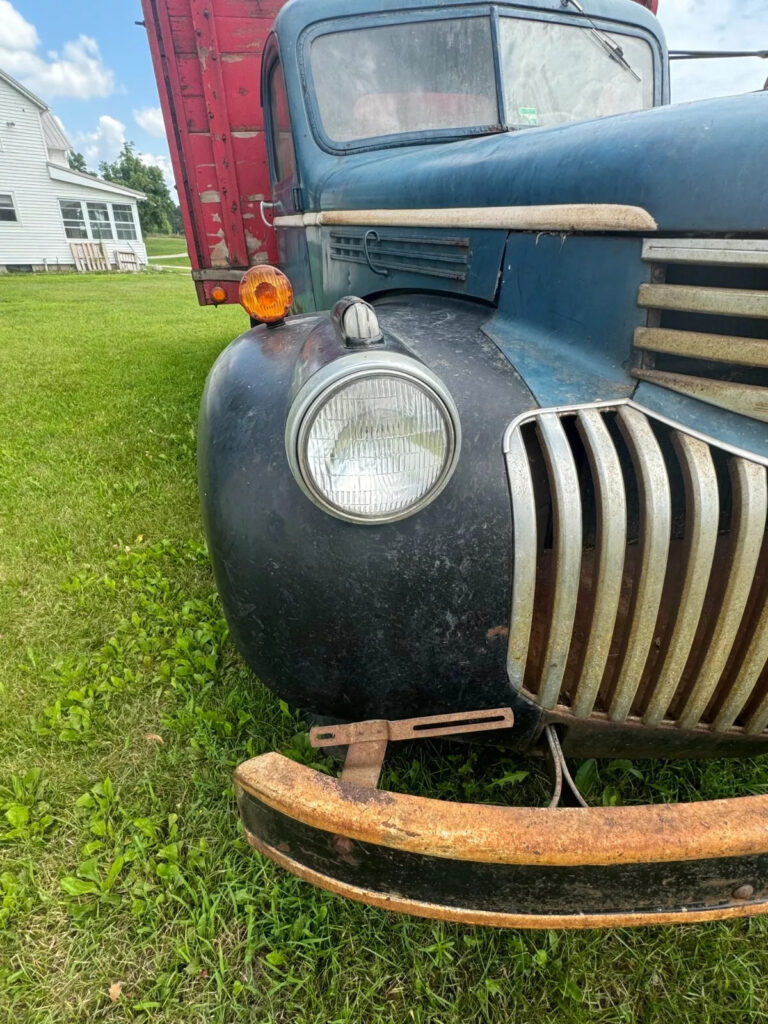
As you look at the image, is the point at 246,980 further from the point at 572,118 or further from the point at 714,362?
the point at 572,118

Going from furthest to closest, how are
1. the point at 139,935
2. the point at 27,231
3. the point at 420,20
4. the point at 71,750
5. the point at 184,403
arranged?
the point at 27,231 < the point at 184,403 < the point at 420,20 < the point at 71,750 < the point at 139,935

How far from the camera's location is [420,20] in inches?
109

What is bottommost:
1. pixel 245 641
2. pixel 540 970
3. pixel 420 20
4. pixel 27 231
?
pixel 540 970

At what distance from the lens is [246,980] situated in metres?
1.47

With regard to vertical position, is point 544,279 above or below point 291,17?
below

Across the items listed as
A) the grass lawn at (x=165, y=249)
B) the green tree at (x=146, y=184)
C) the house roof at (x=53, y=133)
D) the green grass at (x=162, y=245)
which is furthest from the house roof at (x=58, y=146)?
the green tree at (x=146, y=184)

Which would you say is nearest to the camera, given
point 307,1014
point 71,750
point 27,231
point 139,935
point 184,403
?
point 307,1014

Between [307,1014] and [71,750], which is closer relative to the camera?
[307,1014]

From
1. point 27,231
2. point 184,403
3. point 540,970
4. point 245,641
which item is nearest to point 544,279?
point 245,641

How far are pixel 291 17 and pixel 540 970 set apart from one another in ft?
12.0

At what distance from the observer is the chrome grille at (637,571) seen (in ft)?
3.97

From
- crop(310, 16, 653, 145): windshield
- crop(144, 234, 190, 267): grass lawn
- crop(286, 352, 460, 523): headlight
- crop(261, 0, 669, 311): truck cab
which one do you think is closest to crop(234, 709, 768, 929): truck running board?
crop(286, 352, 460, 523): headlight

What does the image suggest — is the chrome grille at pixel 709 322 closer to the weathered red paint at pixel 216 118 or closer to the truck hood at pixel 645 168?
the truck hood at pixel 645 168

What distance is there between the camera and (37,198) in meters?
22.4
